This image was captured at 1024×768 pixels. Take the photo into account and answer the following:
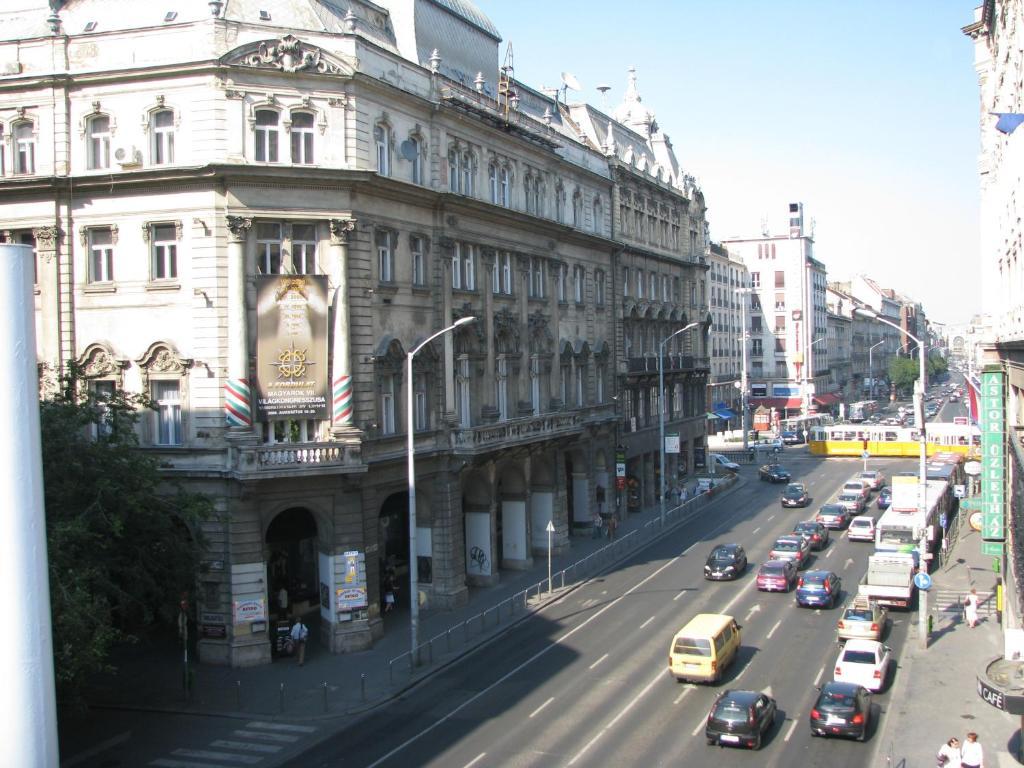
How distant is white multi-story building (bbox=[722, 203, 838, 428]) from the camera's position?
6186 inches

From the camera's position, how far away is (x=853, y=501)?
239 ft

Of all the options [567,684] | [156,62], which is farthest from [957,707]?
[156,62]

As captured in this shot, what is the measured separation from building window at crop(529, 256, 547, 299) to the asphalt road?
54.2 ft

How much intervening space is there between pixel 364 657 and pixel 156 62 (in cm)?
2438

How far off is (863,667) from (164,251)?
97.9 feet

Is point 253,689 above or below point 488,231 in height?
below

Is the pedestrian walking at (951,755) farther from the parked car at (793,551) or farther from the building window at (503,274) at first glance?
the building window at (503,274)

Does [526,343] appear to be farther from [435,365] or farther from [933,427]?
[933,427]

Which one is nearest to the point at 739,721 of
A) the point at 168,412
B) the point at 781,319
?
the point at 168,412

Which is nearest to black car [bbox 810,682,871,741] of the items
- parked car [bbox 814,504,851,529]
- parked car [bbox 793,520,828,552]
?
parked car [bbox 793,520,828,552]

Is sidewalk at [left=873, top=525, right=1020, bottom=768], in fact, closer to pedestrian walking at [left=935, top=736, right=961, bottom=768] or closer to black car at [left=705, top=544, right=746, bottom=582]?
pedestrian walking at [left=935, top=736, right=961, bottom=768]

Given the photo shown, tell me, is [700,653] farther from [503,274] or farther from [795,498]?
[795,498]

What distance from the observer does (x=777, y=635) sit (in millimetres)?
41719

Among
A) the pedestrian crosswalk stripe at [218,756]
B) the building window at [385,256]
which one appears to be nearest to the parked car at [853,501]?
the building window at [385,256]
